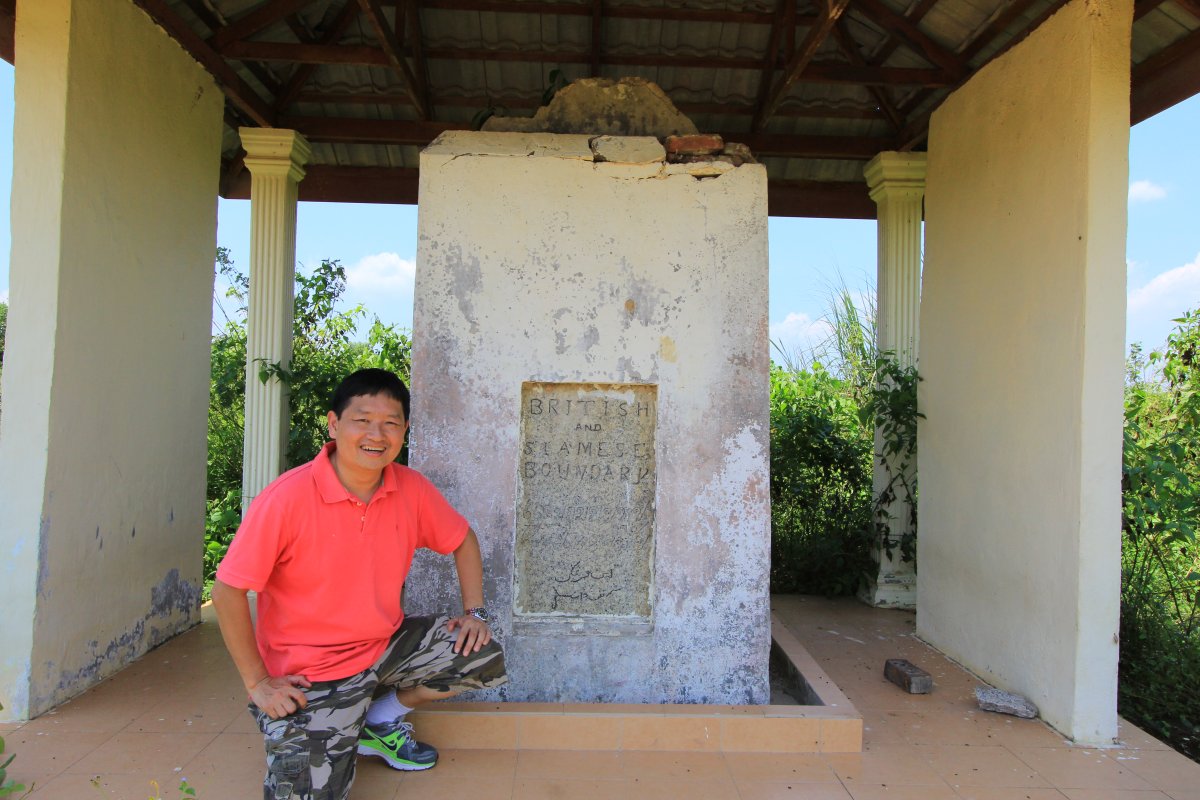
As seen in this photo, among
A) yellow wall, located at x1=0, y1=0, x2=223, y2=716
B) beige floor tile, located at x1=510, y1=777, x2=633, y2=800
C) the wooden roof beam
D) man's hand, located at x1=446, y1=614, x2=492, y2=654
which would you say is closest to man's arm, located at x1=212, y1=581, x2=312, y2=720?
man's hand, located at x1=446, y1=614, x2=492, y2=654

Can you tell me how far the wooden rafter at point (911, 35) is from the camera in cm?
520

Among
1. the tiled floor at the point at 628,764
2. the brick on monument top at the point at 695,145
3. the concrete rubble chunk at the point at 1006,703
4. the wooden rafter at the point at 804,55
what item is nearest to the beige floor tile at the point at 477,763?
the tiled floor at the point at 628,764

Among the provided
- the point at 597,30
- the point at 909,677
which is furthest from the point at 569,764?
the point at 597,30

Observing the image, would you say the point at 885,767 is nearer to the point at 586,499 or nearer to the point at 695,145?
the point at 586,499

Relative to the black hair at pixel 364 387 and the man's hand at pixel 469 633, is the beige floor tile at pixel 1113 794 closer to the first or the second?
the man's hand at pixel 469 633

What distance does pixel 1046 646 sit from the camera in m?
3.86

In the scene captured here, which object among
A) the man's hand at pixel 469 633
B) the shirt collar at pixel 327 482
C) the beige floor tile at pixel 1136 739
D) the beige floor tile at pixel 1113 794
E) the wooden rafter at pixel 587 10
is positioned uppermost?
the wooden rafter at pixel 587 10

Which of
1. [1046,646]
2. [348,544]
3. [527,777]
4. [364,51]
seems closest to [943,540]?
[1046,646]

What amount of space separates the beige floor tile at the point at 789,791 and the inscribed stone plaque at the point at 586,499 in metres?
0.93

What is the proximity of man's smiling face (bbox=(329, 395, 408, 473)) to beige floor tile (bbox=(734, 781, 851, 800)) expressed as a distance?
5.94ft

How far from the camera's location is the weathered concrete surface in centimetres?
373

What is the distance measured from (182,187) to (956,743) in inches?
201

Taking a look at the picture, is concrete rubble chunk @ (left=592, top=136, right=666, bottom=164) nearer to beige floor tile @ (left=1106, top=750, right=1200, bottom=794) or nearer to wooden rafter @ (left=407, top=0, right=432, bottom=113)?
wooden rafter @ (left=407, top=0, right=432, bottom=113)

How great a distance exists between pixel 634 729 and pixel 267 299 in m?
4.40
